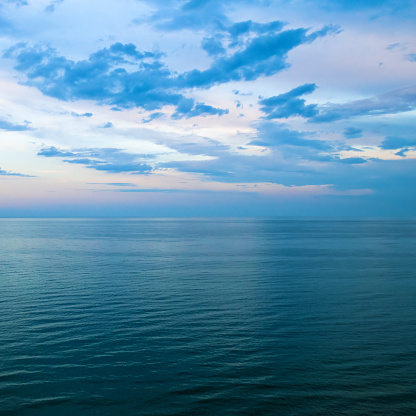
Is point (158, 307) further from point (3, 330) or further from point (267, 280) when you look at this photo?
point (267, 280)

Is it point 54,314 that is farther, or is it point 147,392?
point 54,314

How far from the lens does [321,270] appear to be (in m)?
58.5

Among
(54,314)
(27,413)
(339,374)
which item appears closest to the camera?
(27,413)

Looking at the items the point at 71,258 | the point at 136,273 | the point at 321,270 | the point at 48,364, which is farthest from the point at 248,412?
the point at 71,258

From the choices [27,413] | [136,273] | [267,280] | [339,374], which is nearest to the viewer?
[27,413]

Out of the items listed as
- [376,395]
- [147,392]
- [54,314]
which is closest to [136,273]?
[54,314]

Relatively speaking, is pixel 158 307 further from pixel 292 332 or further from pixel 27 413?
pixel 27 413

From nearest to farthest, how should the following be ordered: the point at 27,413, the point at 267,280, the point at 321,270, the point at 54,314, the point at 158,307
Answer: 1. the point at 27,413
2. the point at 54,314
3. the point at 158,307
4. the point at 267,280
5. the point at 321,270

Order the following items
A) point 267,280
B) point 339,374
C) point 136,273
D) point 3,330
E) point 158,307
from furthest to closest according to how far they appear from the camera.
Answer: point 136,273 < point 267,280 < point 158,307 < point 3,330 < point 339,374

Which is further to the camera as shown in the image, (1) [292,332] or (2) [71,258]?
(2) [71,258]

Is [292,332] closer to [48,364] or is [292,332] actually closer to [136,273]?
[48,364]

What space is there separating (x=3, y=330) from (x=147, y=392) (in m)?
14.6

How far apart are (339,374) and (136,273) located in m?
38.0

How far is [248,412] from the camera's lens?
17.3 m
